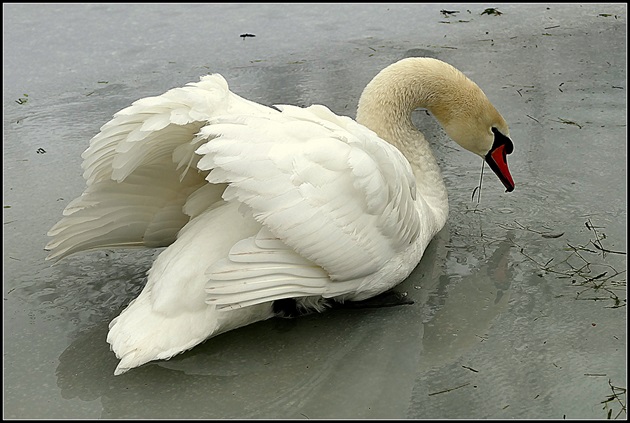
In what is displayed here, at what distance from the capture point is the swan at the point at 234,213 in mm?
2818

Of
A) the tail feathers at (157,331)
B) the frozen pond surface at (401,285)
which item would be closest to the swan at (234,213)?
the tail feathers at (157,331)

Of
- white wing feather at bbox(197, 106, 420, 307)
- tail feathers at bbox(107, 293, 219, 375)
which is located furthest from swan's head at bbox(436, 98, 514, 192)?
tail feathers at bbox(107, 293, 219, 375)

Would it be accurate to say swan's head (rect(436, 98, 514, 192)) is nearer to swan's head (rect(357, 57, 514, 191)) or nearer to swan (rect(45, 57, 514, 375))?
swan's head (rect(357, 57, 514, 191))

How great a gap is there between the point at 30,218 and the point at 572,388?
8.63 feet

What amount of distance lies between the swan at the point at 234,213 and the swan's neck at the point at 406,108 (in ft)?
1.26

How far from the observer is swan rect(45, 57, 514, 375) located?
2.82 m

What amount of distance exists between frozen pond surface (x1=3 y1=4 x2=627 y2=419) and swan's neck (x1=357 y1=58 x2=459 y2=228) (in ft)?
0.88

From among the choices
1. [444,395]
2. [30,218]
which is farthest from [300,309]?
[30,218]

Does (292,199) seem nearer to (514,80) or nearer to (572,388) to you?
(572,388)

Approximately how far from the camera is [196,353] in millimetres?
3039

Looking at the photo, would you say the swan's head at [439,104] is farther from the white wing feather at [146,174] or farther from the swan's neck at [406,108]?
the white wing feather at [146,174]

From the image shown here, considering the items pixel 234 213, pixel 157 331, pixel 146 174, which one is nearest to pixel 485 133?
pixel 234 213

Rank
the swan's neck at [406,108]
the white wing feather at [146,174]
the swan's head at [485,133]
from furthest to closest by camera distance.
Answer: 1. the swan's head at [485,133]
2. the swan's neck at [406,108]
3. the white wing feather at [146,174]

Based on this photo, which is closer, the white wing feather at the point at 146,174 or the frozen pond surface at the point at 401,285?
the frozen pond surface at the point at 401,285
